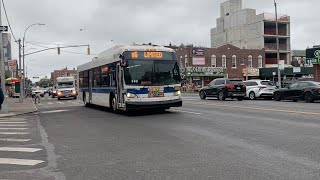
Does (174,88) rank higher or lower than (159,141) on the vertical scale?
higher

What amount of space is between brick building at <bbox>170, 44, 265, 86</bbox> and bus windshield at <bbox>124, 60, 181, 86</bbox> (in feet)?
151

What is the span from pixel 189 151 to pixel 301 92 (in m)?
18.8

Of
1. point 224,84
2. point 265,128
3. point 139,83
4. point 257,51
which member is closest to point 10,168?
point 265,128

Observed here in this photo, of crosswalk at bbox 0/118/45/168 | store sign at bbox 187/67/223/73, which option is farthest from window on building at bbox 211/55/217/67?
crosswalk at bbox 0/118/45/168

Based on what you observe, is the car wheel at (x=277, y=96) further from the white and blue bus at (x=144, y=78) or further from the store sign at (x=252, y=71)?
the store sign at (x=252, y=71)

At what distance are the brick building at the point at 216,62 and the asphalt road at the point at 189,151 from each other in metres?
51.4

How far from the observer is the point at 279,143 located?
890 cm

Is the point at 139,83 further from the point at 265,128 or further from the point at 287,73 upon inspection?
the point at 287,73

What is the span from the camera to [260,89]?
96.9 feet

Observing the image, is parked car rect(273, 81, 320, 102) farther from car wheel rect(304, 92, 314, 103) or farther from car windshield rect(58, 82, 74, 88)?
car windshield rect(58, 82, 74, 88)

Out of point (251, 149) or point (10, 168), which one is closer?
point (10, 168)

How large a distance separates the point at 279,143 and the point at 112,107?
12.1 m

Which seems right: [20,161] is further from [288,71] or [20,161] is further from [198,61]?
[288,71]

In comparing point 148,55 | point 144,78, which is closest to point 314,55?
point 148,55
